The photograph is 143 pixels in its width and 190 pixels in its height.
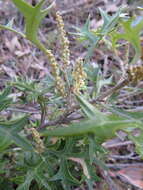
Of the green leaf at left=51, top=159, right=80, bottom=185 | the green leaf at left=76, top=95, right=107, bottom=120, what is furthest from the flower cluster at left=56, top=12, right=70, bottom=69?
the green leaf at left=51, top=159, right=80, bottom=185

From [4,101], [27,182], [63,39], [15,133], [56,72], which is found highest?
[63,39]

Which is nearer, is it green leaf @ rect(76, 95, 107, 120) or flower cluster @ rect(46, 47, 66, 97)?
green leaf @ rect(76, 95, 107, 120)

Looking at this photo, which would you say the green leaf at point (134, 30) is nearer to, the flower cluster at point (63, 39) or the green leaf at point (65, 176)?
the flower cluster at point (63, 39)

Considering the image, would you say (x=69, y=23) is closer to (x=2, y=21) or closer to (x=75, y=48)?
(x=75, y=48)

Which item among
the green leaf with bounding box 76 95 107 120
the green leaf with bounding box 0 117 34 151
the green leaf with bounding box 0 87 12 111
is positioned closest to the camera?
the green leaf with bounding box 76 95 107 120

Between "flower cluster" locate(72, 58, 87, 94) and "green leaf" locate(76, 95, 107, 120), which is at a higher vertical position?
"flower cluster" locate(72, 58, 87, 94)

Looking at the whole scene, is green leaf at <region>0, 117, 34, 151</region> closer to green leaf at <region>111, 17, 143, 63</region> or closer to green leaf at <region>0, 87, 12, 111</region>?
green leaf at <region>0, 87, 12, 111</region>

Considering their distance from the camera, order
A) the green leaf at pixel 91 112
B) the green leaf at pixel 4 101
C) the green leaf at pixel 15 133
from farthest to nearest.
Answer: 1. the green leaf at pixel 4 101
2. the green leaf at pixel 15 133
3. the green leaf at pixel 91 112

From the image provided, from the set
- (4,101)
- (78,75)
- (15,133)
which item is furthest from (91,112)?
(4,101)

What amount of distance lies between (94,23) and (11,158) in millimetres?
1940

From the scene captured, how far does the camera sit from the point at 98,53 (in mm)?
3232

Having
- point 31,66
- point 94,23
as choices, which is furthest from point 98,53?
point 31,66

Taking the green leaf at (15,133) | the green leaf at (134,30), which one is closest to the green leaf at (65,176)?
the green leaf at (15,133)

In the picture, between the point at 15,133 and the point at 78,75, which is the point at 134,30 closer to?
the point at 78,75
